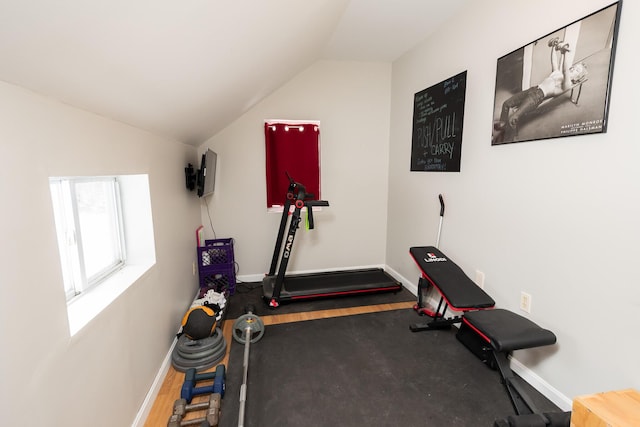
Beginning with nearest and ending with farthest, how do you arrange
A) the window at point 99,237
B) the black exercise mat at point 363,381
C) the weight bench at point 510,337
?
the window at point 99,237 → the weight bench at point 510,337 → the black exercise mat at point 363,381

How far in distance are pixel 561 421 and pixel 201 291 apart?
293 centimetres

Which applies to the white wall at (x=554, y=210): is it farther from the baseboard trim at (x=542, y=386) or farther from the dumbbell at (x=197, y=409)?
the dumbbell at (x=197, y=409)

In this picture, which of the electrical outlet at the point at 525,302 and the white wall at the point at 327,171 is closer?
the electrical outlet at the point at 525,302

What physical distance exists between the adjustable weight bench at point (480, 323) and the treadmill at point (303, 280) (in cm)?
61

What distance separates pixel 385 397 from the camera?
1.85 m

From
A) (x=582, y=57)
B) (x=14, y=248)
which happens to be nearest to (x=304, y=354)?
(x=14, y=248)

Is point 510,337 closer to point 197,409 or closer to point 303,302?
point 197,409

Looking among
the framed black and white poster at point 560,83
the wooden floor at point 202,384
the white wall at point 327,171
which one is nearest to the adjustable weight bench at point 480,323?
the wooden floor at point 202,384

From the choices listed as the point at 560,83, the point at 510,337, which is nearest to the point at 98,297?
the point at 510,337

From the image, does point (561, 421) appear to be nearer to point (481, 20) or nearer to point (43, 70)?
point (43, 70)

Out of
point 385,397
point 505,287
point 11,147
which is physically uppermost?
point 11,147

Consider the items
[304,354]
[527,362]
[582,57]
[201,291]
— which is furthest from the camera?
[201,291]

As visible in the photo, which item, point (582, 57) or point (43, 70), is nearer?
point (43, 70)

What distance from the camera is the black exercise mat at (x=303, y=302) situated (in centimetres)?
300
